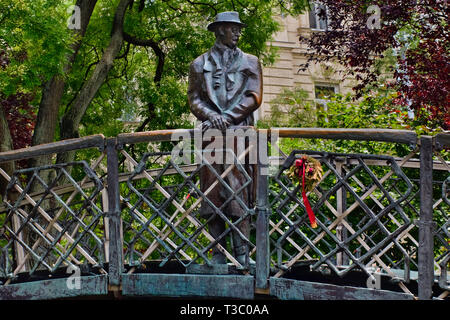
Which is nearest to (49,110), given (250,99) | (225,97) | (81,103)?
(81,103)

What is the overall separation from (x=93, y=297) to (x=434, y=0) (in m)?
7.20

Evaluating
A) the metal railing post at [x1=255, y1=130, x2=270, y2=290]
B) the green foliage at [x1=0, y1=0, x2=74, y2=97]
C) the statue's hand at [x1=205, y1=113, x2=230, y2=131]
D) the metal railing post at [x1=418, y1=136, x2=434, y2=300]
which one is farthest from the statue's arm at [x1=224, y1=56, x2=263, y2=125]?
the green foliage at [x1=0, y1=0, x2=74, y2=97]

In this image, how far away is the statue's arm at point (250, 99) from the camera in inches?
284

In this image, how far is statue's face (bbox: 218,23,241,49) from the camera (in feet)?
24.3

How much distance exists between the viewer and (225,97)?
739cm

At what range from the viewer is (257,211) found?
21.4ft

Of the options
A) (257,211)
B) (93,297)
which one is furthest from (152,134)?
(93,297)

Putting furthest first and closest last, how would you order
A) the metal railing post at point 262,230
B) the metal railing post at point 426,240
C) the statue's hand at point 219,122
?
1. the statue's hand at point 219,122
2. the metal railing post at point 262,230
3. the metal railing post at point 426,240

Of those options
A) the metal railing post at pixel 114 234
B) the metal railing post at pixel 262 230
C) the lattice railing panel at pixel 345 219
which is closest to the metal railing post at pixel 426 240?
the lattice railing panel at pixel 345 219

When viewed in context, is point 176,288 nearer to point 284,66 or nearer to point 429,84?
point 429,84

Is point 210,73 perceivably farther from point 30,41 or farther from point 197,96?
point 30,41

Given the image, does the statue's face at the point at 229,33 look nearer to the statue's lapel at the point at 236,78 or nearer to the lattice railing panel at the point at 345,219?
the statue's lapel at the point at 236,78

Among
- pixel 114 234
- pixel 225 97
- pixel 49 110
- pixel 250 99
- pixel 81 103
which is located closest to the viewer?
pixel 114 234

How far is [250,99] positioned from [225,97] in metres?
0.26
